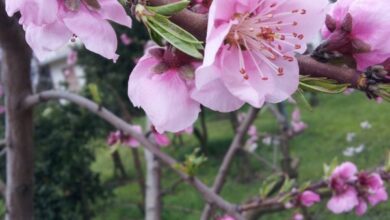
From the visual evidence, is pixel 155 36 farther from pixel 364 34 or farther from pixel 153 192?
pixel 153 192

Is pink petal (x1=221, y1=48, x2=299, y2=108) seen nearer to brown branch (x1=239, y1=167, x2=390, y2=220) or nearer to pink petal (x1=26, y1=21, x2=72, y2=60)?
pink petal (x1=26, y1=21, x2=72, y2=60)

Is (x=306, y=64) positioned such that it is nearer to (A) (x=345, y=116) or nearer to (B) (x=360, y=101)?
(A) (x=345, y=116)

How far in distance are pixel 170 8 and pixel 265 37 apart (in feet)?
0.35

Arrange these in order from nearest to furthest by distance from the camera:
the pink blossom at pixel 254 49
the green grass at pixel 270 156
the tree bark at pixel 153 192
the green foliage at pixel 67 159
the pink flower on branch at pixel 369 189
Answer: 1. the pink blossom at pixel 254 49
2. the pink flower on branch at pixel 369 189
3. the tree bark at pixel 153 192
4. the green foliage at pixel 67 159
5. the green grass at pixel 270 156

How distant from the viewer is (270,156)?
686 cm

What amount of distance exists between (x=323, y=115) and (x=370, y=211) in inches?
172

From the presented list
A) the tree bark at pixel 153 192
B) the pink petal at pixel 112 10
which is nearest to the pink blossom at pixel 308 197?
the tree bark at pixel 153 192

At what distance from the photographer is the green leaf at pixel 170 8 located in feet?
1.91

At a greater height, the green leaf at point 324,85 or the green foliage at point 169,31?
the green foliage at point 169,31

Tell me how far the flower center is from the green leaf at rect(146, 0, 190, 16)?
0.06 meters

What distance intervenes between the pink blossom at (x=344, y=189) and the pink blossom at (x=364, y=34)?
3.83 ft

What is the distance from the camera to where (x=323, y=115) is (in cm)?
841

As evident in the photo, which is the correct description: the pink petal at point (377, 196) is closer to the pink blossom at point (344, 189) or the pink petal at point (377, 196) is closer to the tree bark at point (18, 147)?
the pink blossom at point (344, 189)

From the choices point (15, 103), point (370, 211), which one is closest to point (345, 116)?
point (370, 211)
